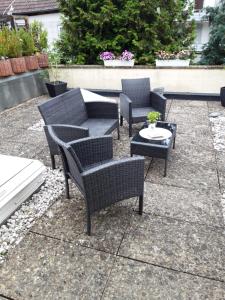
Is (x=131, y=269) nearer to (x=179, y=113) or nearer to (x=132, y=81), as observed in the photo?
(x=132, y=81)

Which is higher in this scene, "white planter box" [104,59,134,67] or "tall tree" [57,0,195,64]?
"tall tree" [57,0,195,64]

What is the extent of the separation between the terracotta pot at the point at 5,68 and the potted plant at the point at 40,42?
3.86 feet

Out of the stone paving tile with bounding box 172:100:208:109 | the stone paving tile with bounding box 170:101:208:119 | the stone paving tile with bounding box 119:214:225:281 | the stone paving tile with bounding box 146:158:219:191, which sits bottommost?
the stone paving tile with bounding box 119:214:225:281

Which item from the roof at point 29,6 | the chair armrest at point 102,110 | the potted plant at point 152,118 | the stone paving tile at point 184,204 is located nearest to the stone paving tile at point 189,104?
the chair armrest at point 102,110

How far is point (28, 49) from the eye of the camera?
20.9 ft

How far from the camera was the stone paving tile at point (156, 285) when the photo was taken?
5.66 ft

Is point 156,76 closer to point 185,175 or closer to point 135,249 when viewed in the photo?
point 185,175

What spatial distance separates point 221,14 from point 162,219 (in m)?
6.25

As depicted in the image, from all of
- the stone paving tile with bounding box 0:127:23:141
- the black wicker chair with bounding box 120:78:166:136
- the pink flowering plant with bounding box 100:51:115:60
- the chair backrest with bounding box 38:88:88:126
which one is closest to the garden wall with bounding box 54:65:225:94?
the pink flowering plant with bounding box 100:51:115:60

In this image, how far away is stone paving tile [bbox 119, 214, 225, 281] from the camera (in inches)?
75.9

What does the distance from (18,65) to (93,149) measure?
447 cm

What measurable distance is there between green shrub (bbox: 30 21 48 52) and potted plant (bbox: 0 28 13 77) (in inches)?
50.8

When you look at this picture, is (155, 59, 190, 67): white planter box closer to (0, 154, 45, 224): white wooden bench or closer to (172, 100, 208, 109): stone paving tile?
(172, 100, 208, 109): stone paving tile

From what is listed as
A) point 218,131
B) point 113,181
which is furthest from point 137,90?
point 113,181
